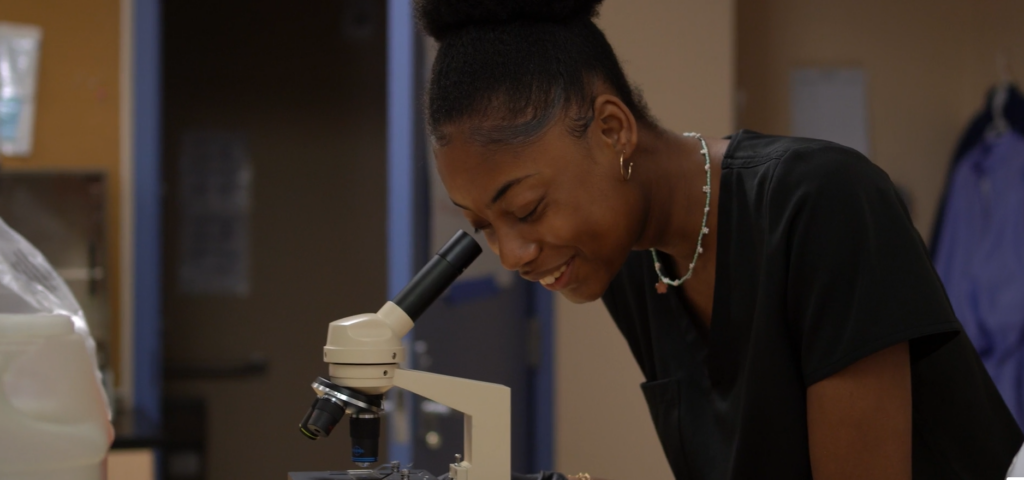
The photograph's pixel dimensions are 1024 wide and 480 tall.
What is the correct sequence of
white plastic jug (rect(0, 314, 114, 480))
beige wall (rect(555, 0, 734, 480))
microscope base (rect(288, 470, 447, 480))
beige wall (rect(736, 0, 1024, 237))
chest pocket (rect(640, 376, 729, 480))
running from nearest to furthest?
white plastic jug (rect(0, 314, 114, 480))
microscope base (rect(288, 470, 447, 480))
chest pocket (rect(640, 376, 729, 480))
beige wall (rect(555, 0, 734, 480))
beige wall (rect(736, 0, 1024, 237))

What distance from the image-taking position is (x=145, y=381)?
9.69 ft

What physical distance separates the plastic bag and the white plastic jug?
0.07 meters

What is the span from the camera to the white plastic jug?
0.87 metres

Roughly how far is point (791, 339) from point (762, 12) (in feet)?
6.83

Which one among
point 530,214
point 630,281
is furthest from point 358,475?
point 630,281

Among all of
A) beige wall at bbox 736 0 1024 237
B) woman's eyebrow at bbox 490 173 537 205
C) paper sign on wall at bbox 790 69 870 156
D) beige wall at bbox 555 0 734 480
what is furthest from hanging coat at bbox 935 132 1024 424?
woman's eyebrow at bbox 490 173 537 205

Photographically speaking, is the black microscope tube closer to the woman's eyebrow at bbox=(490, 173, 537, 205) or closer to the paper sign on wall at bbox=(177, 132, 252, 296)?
the woman's eyebrow at bbox=(490, 173, 537, 205)

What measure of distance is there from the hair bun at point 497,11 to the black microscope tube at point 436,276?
25cm

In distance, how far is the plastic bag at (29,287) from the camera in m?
1.01

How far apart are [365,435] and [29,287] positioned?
0.44 meters

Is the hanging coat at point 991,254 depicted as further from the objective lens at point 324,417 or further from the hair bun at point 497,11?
the objective lens at point 324,417

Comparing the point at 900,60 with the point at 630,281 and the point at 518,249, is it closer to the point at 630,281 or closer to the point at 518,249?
the point at 630,281

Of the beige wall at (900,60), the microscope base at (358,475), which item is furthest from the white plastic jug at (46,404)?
the beige wall at (900,60)

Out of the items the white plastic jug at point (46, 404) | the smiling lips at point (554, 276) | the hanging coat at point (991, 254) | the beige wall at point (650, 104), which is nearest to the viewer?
the white plastic jug at point (46, 404)
